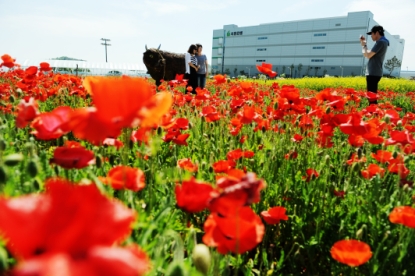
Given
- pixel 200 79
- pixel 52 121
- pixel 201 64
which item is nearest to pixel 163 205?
pixel 52 121

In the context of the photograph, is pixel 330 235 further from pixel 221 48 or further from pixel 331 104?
pixel 221 48

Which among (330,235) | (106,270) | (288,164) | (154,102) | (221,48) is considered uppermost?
(221,48)

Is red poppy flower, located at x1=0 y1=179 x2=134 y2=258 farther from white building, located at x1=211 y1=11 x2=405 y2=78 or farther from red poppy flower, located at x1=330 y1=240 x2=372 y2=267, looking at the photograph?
white building, located at x1=211 y1=11 x2=405 y2=78

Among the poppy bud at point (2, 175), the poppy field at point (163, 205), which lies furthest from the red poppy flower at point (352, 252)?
the poppy bud at point (2, 175)

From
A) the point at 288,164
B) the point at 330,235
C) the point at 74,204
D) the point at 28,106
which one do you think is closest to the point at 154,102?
the point at 74,204

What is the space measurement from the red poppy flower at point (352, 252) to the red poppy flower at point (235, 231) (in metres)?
0.41

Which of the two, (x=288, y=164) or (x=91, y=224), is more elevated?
(x=91, y=224)

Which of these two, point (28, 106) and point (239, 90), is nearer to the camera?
point (28, 106)

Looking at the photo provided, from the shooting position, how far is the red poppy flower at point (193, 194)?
0.86m

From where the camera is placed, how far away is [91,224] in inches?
14.4

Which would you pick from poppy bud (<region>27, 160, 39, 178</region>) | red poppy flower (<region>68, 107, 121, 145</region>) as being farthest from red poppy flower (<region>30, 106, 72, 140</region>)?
red poppy flower (<region>68, 107, 121, 145</region>)

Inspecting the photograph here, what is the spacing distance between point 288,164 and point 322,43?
197ft

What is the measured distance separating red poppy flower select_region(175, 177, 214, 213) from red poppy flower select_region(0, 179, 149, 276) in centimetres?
48

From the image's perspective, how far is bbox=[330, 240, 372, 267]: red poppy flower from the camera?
98 cm
